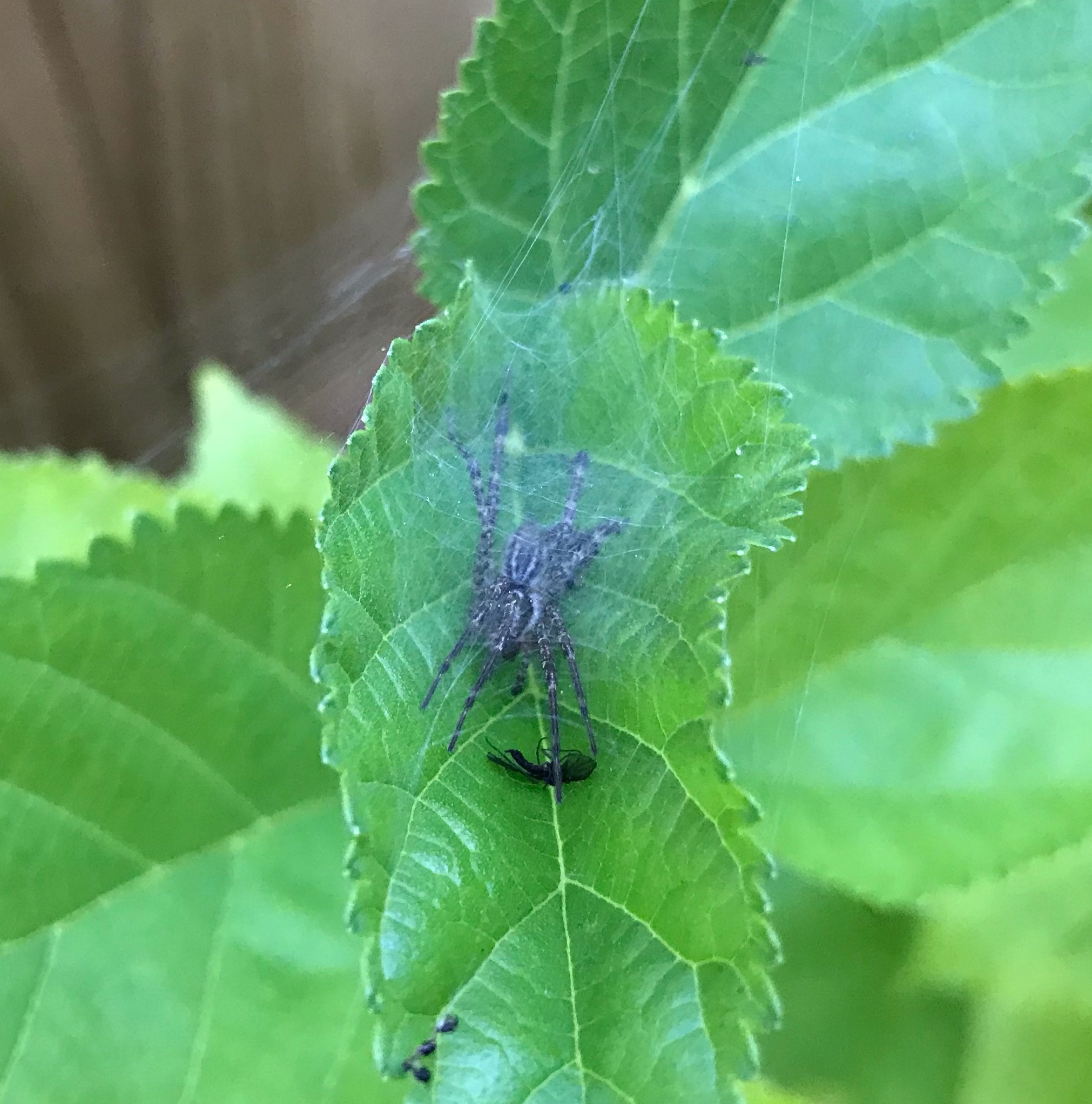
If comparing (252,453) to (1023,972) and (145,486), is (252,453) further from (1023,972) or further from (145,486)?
(1023,972)

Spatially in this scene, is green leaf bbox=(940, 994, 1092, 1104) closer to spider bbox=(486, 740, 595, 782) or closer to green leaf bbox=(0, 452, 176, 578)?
spider bbox=(486, 740, 595, 782)

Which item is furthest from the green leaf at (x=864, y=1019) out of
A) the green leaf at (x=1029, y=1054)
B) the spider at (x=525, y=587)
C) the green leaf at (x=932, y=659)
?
the spider at (x=525, y=587)

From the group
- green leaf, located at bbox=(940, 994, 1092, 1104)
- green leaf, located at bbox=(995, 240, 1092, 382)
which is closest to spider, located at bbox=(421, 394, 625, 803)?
green leaf, located at bbox=(995, 240, 1092, 382)

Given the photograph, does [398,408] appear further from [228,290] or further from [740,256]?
[228,290]

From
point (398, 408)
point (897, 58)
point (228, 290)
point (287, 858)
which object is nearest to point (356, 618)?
point (398, 408)

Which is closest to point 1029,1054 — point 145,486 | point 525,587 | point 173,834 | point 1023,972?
point 1023,972

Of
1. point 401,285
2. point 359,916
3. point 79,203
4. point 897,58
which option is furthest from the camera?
point 79,203

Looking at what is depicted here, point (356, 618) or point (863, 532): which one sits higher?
point (356, 618)
